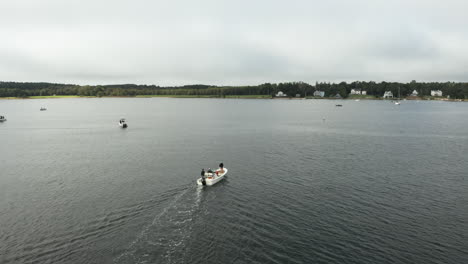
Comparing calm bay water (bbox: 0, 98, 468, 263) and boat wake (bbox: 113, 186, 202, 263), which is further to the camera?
calm bay water (bbox: 0, 98, 468, 263)

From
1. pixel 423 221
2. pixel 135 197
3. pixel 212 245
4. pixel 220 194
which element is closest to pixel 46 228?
pixel 135 197

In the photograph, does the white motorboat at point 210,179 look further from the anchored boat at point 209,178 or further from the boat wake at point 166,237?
the boat wake at point 166,237

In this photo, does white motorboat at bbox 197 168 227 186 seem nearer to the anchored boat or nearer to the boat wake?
the anchored boat

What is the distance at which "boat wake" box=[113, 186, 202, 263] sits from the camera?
28422mm

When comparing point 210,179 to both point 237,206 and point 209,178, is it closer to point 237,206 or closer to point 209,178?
point 209,178

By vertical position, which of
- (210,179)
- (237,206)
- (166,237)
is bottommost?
(166,237)

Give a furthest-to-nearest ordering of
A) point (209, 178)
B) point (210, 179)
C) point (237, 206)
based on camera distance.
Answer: point (209, 178) < point (210, 179) < point (237, 206)

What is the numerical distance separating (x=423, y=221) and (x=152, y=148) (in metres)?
64.4

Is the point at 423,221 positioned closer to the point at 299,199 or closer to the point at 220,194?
the point at 299,199

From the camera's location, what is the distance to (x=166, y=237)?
3209 cm

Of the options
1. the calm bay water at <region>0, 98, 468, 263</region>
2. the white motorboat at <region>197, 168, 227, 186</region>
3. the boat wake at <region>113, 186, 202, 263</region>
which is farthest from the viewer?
the white motorboat at <region>197, 168, 227, 186</region>

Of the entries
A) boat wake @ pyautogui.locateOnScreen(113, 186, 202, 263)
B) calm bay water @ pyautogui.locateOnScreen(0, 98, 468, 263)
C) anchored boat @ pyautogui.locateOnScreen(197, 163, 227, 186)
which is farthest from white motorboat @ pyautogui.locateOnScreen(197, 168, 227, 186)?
boat wake @ pyautogui.locateOnScreen(113, 186, 202, 263)

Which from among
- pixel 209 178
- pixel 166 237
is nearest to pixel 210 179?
pixel 209 178

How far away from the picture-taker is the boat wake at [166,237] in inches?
1119
